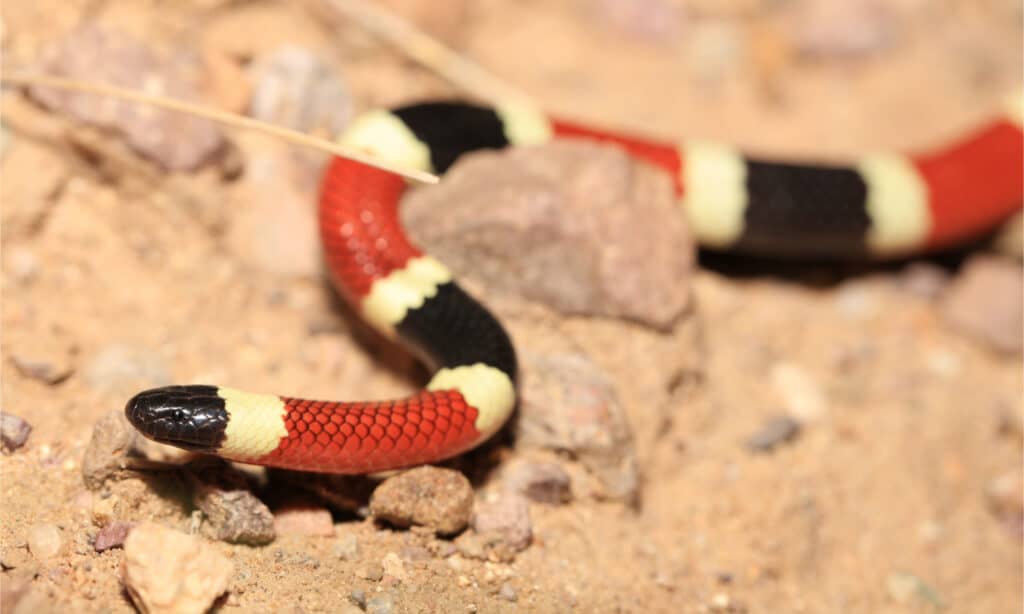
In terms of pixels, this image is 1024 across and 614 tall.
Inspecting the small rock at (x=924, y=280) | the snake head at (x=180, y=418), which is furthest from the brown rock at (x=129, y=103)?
the small rock at (x=924, y=280)

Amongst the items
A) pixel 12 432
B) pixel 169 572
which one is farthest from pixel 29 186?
pixel 169 572

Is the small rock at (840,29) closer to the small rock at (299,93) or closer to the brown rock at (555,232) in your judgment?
the brown rock at (555,232)

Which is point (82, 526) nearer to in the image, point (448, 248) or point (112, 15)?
point (448, 248)

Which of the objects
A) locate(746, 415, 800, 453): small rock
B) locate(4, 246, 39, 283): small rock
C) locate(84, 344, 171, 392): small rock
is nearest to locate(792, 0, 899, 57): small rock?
locate(746, 415, 800, 453): small rock

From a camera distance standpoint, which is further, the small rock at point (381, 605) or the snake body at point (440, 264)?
the snake body at point (440, 264)

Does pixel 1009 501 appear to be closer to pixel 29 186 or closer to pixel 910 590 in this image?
pixel 910 590

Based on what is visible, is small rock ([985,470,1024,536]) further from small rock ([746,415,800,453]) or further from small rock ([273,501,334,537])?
small rock ([273,501,334,537])

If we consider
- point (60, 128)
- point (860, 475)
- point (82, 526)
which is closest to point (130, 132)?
point (60, 128)
